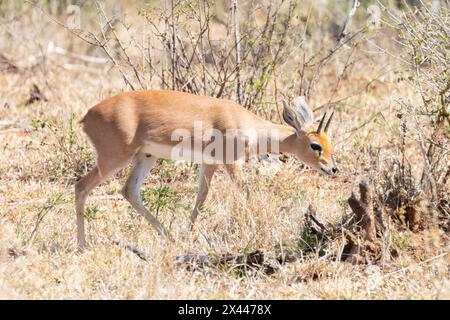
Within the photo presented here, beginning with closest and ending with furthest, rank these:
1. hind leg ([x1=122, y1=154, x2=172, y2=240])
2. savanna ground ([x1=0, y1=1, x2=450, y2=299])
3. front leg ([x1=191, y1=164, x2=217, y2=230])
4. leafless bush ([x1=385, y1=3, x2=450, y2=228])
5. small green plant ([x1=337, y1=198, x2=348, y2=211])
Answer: savanna ground ([x1=0, y1=1, x2=450, y2=299]) < leafless bush ([x1=385, y1=3, x2=450, y2=228]) < small green plant ([x1=337, y1=198, x2=348, y2=211]) < hind leg ([x1=122, y1=154, x2=172, y2=240]) < front leg ([x1=191, y1=164, x2=217, y2=230])

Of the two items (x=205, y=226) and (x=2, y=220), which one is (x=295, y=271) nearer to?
(x=205, y=226)

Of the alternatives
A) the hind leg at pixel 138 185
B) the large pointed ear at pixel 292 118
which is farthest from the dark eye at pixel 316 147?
the hind leg at pixel 138 185

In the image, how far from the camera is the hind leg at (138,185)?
6.96 m

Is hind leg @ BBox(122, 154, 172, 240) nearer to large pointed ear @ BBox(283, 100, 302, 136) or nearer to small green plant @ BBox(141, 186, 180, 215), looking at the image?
small green plant @ BBox(141, 186, 180, 215)

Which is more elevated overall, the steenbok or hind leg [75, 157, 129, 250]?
the steenbok

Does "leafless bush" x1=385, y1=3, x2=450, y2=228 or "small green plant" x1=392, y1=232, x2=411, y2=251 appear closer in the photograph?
"small green plant" x1=392, y1=232, x2=411, y2=251

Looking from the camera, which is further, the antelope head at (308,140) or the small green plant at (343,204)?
the antelope head at (308,140)

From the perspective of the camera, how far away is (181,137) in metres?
7.14

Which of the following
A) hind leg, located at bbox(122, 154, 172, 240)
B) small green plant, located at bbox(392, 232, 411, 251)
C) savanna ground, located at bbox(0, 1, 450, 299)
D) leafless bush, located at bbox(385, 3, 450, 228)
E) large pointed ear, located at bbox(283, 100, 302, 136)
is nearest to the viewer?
savanna ground, located at bbox(0, 1, 450, 299)

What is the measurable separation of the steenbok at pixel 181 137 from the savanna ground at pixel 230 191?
9.4 inches

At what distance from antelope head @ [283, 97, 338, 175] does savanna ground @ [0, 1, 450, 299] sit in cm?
29

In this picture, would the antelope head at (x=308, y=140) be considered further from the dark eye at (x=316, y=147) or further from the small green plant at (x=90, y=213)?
the small green plant at (x=90, y=213)

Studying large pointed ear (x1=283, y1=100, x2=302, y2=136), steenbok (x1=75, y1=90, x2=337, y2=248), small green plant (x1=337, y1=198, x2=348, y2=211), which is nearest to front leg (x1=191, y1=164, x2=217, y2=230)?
steenbok (x1=75, y1=90, x2=337, y2=248)

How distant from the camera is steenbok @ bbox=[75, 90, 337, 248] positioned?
6.83m
